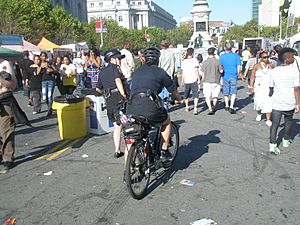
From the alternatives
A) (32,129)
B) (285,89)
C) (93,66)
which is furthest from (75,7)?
(285,89)

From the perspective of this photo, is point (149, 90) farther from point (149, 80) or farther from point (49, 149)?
point (49, 149)

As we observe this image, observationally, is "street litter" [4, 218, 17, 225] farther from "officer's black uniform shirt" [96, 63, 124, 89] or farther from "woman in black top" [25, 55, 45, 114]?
"woman in black top" [25, 55, 45, 114]

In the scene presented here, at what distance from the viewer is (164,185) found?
15.1 ft

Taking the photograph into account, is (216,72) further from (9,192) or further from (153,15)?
(153,15)

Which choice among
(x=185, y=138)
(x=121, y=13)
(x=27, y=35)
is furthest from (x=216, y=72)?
(x=121, y=13)

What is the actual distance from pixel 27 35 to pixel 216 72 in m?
30.7

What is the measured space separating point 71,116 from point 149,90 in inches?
121

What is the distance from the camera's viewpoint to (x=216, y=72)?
30.4 ft

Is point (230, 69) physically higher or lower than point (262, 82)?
higher

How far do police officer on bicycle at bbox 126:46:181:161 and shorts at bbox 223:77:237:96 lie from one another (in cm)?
523

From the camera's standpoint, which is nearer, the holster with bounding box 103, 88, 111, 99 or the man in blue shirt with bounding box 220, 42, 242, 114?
the holster with bounding box 103, 88, 111, 99

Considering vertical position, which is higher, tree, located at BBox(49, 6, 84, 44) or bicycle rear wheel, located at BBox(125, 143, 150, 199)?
tree, located at BBox(49, 6, 84, 44)

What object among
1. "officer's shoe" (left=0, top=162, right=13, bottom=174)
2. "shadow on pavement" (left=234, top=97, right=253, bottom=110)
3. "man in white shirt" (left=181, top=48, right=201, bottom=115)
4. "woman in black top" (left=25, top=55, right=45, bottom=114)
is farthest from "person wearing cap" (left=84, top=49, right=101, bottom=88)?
"shadow on pavement" (left=234, top=97, right=253, bottom=110)

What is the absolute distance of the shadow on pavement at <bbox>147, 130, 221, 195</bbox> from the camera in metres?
4.79
